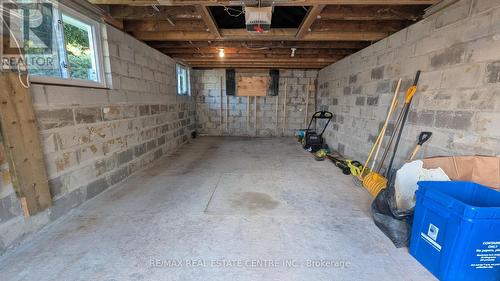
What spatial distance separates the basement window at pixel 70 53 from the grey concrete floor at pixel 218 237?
1328 mm

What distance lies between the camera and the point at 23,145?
5.72 ft

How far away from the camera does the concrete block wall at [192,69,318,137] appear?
22.8ft

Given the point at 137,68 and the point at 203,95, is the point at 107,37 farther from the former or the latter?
the point at 203,95

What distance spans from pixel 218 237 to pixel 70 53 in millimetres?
2373

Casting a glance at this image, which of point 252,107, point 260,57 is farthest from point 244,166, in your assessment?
point 252,107

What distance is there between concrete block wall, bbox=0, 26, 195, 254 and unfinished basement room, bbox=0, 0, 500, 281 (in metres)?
0.02

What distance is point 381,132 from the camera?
Answer: 3.12 m

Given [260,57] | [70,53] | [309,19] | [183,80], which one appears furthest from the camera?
[183,80]

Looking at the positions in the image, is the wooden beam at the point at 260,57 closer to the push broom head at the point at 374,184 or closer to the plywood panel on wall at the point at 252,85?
the plywood panel on wall at the point at 252,85

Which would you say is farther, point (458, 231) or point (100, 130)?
point (100, 130)

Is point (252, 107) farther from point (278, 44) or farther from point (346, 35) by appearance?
point (346, 35)

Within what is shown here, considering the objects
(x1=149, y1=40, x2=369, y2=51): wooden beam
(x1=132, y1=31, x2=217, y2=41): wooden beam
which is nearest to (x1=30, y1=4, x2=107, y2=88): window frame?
(x1=132, y1=31, x2=217, y2=41): wooden beam

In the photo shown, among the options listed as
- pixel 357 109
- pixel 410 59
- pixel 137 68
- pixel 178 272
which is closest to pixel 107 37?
pixel 137 68

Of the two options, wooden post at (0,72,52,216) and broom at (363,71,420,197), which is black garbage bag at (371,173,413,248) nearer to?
broom at (363,71,420,197)
